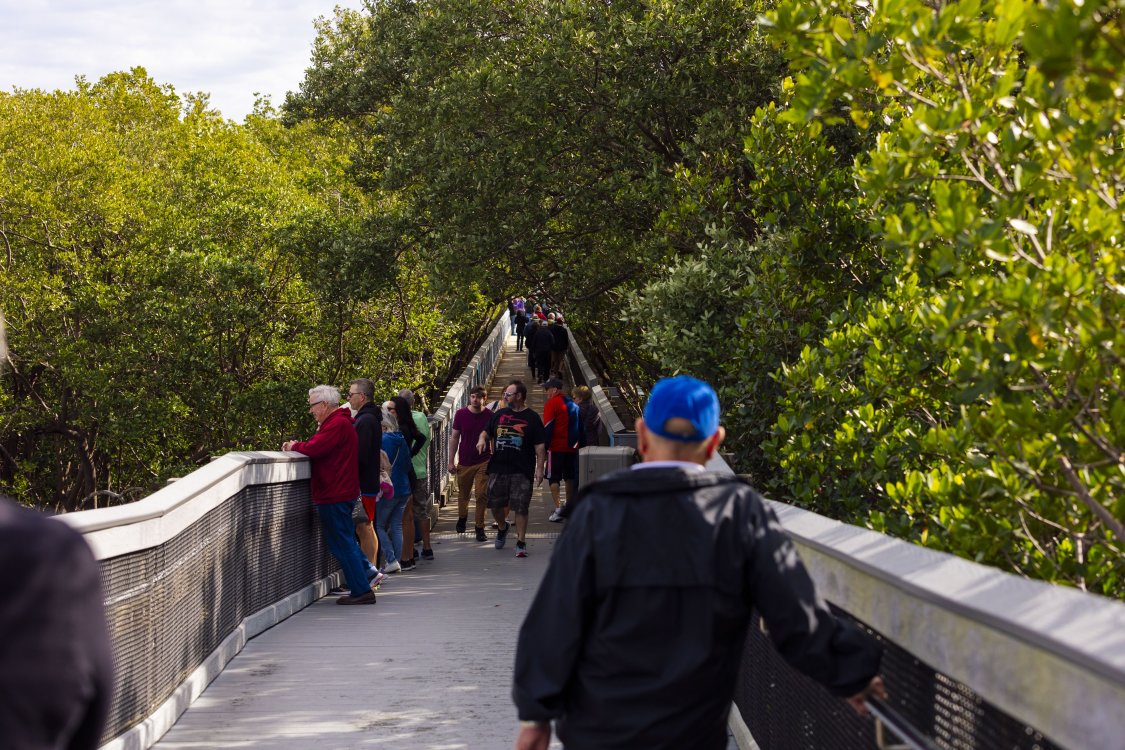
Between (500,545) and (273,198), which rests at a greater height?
(273,198)

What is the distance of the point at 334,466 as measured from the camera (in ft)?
33.7

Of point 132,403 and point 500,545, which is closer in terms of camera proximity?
point 500,545

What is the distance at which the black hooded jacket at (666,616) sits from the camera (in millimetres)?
3188

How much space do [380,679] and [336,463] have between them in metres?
2.62

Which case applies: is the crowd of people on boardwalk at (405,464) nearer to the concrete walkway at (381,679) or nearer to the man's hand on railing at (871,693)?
the concrete walkway at (381,679)

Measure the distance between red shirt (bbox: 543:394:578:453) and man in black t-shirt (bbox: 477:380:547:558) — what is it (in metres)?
1.51

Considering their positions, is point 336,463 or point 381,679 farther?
point 336,463

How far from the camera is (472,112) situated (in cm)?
1617

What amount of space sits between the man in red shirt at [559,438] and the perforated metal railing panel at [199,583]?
4.67 m

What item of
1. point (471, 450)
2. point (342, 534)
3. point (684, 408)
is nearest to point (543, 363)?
point (471, 450)

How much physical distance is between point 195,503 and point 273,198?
19291mm

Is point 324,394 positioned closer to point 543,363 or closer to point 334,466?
point 334,466

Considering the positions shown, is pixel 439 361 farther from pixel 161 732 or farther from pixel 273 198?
pixel 161 732

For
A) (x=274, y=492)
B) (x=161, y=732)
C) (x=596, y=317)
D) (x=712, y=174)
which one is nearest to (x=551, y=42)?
(x=712, y=174)
